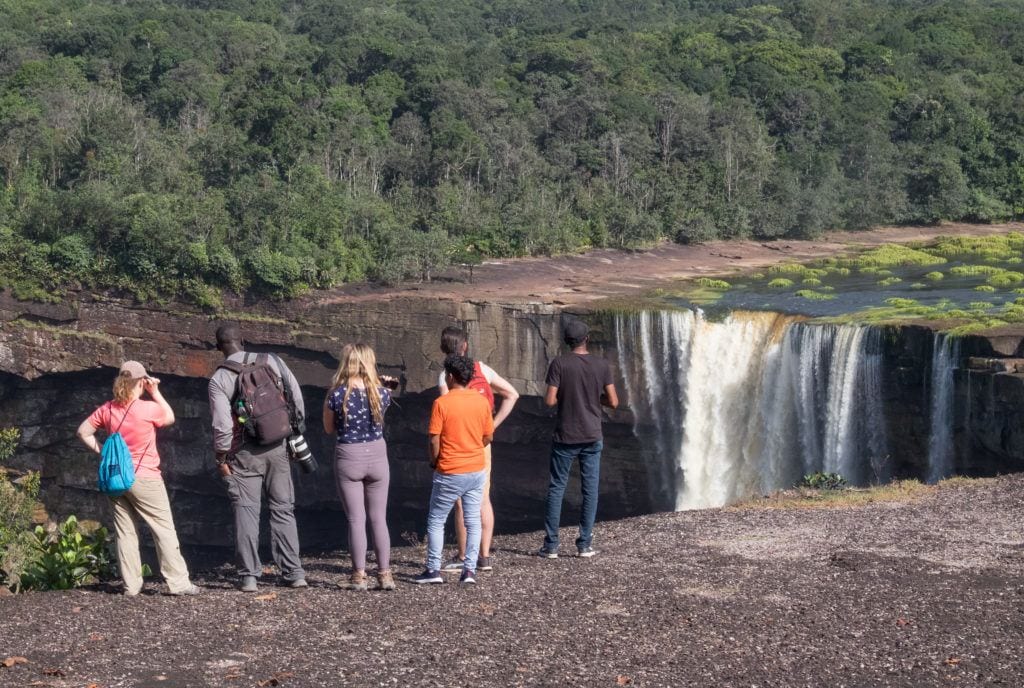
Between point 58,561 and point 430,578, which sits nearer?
point 430,578

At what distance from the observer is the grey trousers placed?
354 inches

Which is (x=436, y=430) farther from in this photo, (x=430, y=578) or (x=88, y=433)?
(x=88, y=433)

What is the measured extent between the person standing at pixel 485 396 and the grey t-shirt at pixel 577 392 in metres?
0.44

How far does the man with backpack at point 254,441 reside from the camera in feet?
29.0

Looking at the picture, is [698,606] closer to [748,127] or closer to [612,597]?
[612,597]

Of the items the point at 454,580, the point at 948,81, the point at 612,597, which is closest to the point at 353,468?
the point at 454,580

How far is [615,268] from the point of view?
107 feet

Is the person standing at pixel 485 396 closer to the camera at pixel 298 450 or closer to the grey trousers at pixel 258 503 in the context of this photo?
the camera at pixel 298 450

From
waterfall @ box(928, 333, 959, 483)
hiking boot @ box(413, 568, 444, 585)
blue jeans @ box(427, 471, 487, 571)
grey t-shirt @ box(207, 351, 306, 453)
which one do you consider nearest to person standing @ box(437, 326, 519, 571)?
blue jeans @ box(427, 471, 487, 571)

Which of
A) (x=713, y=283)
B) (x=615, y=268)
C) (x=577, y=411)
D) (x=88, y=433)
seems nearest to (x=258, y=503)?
(x=88, y=433)

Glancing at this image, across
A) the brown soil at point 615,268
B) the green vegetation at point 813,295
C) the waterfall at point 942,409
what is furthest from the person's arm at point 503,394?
the green vegetation at point 813,295

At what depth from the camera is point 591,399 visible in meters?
9.82

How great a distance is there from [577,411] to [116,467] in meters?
3.38

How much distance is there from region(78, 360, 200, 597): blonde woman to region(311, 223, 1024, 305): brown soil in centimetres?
1825
